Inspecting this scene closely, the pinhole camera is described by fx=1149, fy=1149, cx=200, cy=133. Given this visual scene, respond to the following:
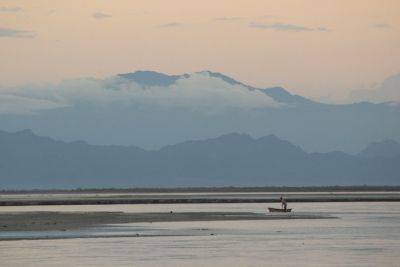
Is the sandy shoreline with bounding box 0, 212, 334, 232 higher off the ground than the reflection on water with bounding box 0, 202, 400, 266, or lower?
higher

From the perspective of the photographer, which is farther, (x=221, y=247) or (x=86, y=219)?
(x=86, y=219)

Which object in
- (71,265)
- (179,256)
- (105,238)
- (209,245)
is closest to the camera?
(71,265)

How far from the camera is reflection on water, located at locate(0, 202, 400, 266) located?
4950 cm

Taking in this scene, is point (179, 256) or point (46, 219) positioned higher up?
point (46, 219)

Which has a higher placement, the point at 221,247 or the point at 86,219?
the point at 86,219

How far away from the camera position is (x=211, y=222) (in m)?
81.9

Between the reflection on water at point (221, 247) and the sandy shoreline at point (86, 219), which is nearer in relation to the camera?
the reflection on water at point (221, 247)

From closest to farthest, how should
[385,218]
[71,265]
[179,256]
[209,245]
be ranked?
[71,265] < [179,256] < [209,245] < [385,218]

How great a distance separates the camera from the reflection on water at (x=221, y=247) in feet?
162

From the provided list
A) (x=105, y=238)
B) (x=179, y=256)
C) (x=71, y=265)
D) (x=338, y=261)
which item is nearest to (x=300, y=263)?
(x=338, y=261)

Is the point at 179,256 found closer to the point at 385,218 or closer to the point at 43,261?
the point at 43,261

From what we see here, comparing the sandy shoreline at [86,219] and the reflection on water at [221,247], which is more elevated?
the sandy shoreline at [86,219]

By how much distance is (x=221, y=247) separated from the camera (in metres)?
56.6

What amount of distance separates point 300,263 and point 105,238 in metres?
18.7
